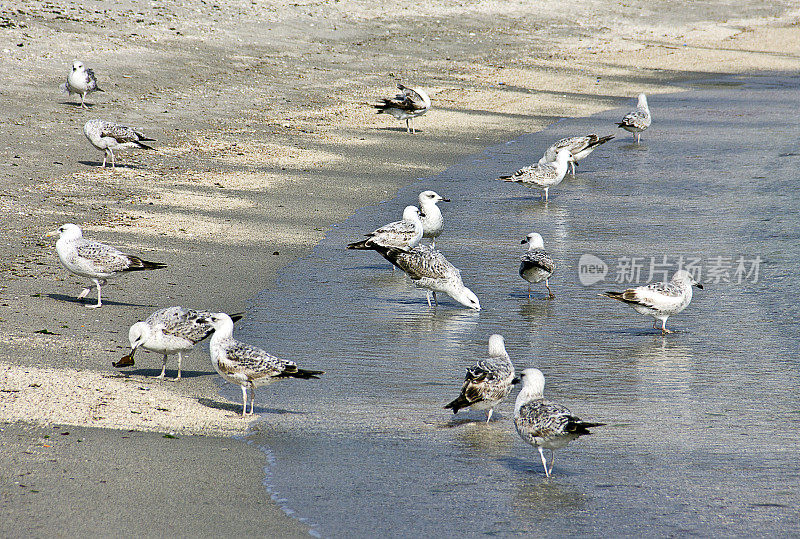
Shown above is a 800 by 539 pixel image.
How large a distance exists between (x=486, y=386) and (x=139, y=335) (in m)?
3.25

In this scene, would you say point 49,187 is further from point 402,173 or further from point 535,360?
point 535,360

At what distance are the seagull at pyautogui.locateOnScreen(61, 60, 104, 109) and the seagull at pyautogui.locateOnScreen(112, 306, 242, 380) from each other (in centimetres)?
1270

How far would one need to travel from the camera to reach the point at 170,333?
8.76m

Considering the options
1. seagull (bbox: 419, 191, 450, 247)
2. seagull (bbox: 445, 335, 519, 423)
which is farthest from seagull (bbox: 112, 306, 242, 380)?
seagull (bbox: 419, 191, 450, 247)

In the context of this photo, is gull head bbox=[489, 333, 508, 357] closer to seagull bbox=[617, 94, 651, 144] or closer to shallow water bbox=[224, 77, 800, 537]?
shallow water bbox=[224, 77, 800, 537]

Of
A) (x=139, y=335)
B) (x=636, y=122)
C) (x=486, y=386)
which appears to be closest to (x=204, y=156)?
(x=139, y=335)

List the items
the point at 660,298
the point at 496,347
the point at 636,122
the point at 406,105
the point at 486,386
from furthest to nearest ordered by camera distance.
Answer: the point at 636,122 → the point at 406,105 → the point at 660,298 → the point at 496,347 → the point at 486,386

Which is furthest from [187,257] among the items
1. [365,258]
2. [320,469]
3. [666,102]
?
[666,102]

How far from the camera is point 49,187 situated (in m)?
15.2

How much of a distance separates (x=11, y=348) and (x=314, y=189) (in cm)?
832

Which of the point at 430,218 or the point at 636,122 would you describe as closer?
the point at 430,218

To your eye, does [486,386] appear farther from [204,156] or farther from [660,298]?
[204,156]

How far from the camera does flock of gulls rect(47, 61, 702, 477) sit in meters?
7.49

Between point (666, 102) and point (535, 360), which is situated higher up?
point (666, 102)
